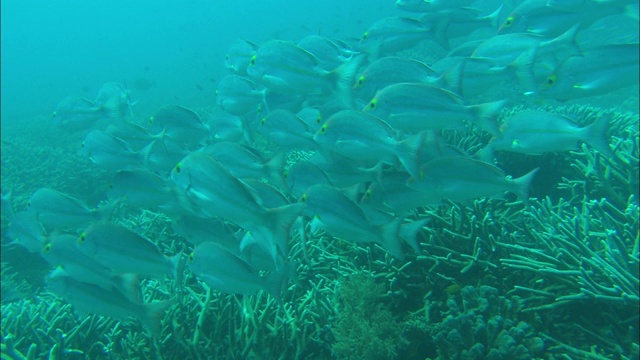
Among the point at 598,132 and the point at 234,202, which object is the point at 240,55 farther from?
the point at 598,132

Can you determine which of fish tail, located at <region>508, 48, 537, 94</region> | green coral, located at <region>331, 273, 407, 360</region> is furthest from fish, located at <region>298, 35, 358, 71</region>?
green coral, located at <region>331, 273, 407, 360</region>

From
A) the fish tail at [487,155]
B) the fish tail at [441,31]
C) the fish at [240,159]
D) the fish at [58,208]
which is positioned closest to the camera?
the fish tail at [487,155]

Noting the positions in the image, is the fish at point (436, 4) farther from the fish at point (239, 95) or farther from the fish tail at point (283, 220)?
the fish tail at point (283, 220)

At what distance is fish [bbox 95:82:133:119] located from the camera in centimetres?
738

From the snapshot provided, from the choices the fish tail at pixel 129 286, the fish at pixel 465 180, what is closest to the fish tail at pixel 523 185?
the fish at pixel 465 180

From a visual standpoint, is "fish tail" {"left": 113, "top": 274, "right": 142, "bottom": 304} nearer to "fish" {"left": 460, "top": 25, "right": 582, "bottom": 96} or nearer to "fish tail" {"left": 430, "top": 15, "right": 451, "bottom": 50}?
"fish" {"left": 460, "top": 25, "right": 582, "bottom": 96}

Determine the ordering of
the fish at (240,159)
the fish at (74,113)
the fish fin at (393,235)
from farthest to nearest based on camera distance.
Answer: the fish at (74,113)
the fish at (240,159)
the fish fin at (393,235)

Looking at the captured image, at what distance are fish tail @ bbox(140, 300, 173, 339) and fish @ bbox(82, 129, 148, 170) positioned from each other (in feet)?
9.44

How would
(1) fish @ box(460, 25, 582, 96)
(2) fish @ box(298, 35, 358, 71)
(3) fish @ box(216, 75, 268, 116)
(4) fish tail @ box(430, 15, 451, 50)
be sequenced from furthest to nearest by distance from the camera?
(3) fish @ box(216, 75, 268, 116) < (4) fish tail @ box(430, 15, 451, 50) < (2) fish @ box(298, 35, 358, 71) < (1) fish @ box(460, 25, 582, 96)

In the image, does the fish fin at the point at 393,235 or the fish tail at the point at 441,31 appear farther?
the fish tail at the point at 441,31

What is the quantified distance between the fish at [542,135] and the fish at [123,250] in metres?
3.02

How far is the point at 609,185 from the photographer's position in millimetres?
4004

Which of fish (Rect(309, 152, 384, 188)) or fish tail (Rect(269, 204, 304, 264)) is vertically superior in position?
fish tail (Rect(269, 204, 304, 264))

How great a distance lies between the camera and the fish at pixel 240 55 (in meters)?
7.39
